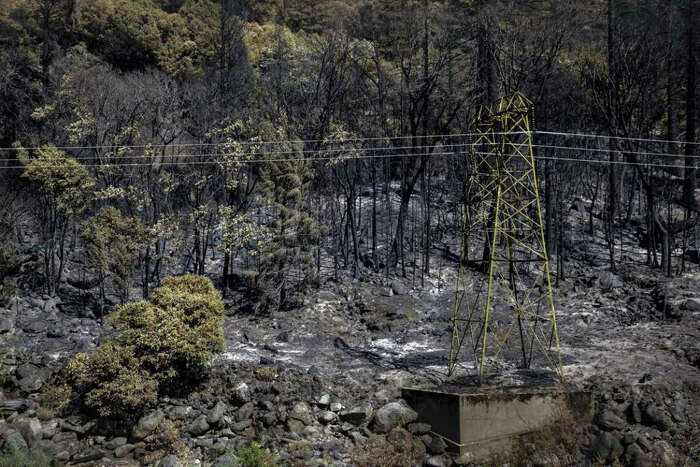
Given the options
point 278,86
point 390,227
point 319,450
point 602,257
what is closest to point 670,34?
point 602,257

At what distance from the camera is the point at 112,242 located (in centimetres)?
2283

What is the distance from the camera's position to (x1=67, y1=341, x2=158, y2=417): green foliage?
15.8 meters

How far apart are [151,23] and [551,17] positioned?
26025 mm

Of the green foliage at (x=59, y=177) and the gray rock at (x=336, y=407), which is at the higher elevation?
the green foliage at (x=59, y=177)

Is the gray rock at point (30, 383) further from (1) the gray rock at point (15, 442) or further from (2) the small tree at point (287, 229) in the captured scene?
(2) the small tree at point (287, 229)

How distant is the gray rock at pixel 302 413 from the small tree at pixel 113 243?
374 inches

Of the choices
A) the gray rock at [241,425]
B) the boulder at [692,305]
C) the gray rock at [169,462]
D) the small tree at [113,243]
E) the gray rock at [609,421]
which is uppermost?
the small tree at [113,243]

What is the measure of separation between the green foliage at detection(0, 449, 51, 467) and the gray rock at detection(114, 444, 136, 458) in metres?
1.51

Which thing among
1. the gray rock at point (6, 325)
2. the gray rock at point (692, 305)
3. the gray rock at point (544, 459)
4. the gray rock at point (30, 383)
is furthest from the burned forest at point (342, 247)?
the gray rock at point (692, 305)

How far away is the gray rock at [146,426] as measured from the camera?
15703mm

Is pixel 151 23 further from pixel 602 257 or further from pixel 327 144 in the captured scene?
pixel 602 257

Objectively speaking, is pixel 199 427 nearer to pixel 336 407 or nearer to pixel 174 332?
pixel 174 332

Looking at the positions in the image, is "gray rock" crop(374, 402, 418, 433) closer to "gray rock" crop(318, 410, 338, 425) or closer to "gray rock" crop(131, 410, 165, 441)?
"gray rock" crop(318, 410, 338, 425)

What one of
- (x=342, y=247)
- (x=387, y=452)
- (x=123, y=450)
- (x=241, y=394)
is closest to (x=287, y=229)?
(x=342, y=247)
